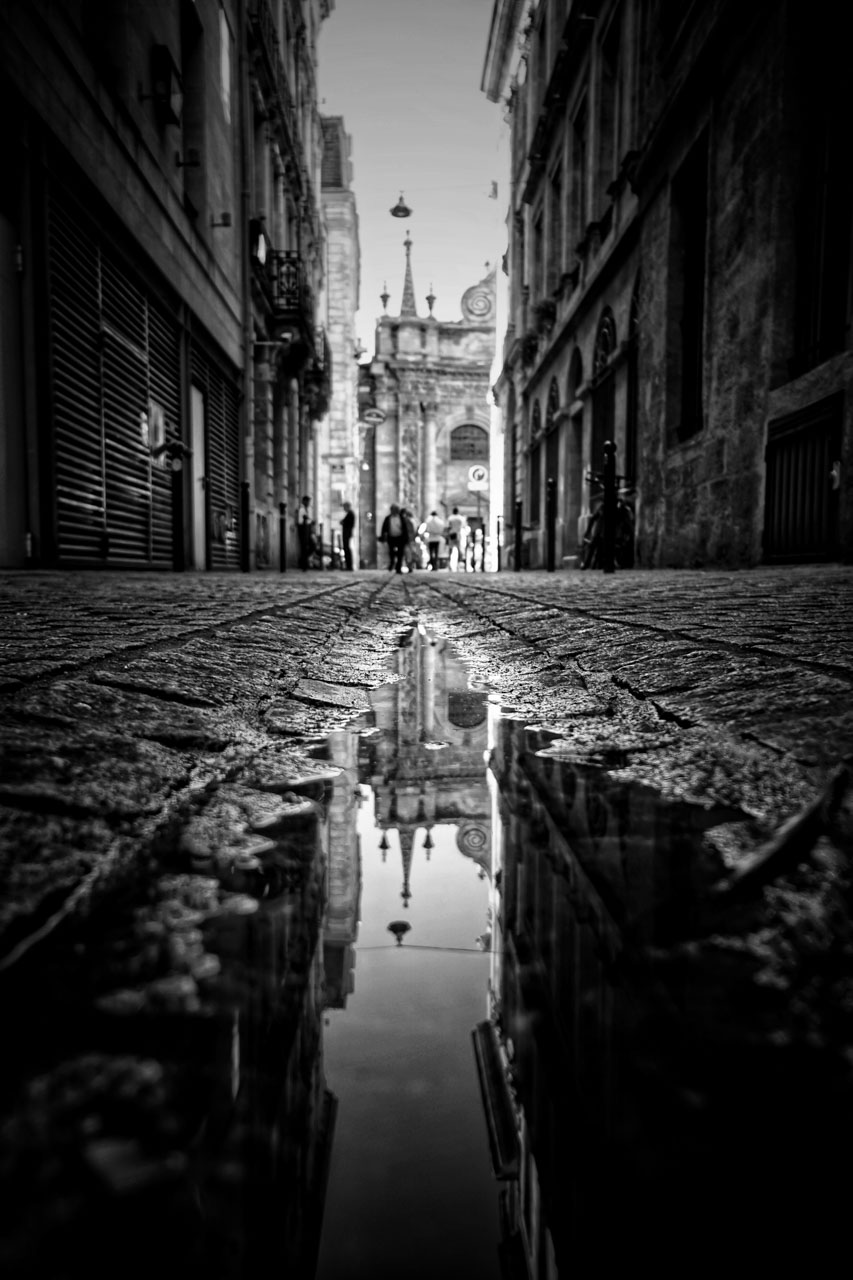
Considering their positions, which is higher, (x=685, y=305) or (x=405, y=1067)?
(x=685, y=305)

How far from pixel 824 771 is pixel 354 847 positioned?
1.74 feet

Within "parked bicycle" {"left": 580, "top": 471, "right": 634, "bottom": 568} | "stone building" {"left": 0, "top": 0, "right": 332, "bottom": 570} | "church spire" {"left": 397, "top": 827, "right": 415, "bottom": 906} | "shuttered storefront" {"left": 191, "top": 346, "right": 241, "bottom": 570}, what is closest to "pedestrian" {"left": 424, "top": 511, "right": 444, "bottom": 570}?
"stone building" {"left": 0, "top": 0, "right": 332, "bottom": 570}

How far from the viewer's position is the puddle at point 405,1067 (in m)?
0.33

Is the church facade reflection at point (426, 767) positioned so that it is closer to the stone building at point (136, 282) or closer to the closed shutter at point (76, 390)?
the stone building at point (136, 282)

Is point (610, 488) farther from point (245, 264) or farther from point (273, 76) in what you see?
point (273, 76)

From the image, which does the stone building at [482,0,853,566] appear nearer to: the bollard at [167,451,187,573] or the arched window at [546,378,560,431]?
the arched window at [546,378,560,431]

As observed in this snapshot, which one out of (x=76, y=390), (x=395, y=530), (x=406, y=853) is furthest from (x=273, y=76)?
(x=406, y=853)

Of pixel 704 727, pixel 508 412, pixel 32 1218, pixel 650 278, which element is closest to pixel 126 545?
pixel 650 278

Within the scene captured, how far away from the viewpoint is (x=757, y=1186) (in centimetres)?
33

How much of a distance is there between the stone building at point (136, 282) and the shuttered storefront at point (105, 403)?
0.03 metres

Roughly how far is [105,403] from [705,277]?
22.1ft

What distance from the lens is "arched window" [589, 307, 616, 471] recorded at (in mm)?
13642

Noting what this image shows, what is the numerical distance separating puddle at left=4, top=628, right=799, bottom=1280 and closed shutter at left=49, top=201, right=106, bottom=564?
283 inches

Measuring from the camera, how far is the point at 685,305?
1038 cm
